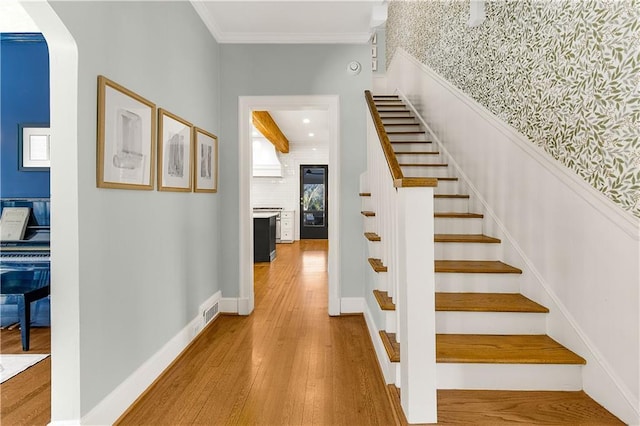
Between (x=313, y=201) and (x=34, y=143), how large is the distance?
7.26 metres

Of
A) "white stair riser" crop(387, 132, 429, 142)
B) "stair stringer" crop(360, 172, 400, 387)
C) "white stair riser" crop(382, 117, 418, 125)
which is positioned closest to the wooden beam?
"white stair riser" crop(382, 117, 418, 125)

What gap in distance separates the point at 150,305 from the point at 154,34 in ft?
5.60

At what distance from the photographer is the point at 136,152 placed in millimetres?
1993

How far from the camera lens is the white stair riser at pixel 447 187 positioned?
3.16 metres

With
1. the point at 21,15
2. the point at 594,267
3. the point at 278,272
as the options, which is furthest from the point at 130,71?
the point at 278,272

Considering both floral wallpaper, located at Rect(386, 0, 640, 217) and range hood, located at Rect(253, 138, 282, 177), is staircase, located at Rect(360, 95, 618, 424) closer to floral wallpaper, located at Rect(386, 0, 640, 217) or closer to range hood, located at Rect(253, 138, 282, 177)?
floral wallpaper, located at Rect(386, 0, 640, 217)

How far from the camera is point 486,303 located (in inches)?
80.3

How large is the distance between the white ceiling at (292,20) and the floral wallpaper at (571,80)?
39.1 inches

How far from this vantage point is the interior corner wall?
157 cm

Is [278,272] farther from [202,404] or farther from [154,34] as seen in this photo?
[154,34]

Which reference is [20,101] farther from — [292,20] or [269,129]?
[269,129]

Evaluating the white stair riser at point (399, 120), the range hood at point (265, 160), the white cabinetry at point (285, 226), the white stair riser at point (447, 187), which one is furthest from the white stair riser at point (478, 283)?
the white cabinetry at point (285, 226)

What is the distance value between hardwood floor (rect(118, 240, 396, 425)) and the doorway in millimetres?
6428

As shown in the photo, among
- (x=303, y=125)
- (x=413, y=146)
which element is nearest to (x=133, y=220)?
(x=413, y=146)
